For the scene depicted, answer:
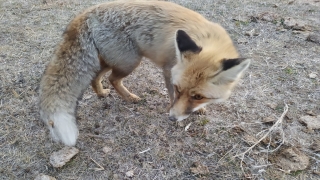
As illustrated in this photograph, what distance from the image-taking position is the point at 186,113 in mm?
2787

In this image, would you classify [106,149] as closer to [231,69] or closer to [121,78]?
[121,78]

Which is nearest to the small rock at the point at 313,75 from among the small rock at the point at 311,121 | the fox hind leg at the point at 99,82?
the small rock at the point at 311,121

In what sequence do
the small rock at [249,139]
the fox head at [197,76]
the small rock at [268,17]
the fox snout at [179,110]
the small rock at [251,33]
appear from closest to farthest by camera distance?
the fox head at [197,76], the fox snout at [179,110], the small rock at [249,139], the small rock at [251,33], the small rock at [268,17]

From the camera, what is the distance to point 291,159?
2.89 metres

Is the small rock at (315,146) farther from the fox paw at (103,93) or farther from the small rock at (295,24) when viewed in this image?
the small rock at (295,24)

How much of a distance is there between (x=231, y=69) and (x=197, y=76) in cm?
32

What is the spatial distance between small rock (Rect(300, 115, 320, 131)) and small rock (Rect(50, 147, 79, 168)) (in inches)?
99.0

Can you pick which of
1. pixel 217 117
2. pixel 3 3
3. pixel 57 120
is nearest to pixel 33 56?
pixel 57 120

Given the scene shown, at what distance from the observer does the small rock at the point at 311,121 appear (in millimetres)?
3272

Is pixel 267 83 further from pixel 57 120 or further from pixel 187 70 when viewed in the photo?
pixel 57 120

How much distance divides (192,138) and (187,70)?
0.89 meters

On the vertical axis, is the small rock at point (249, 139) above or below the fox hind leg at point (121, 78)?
below

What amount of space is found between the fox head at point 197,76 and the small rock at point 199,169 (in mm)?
517

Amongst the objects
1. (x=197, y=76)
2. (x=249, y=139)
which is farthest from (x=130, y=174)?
(x=249, y=139)
